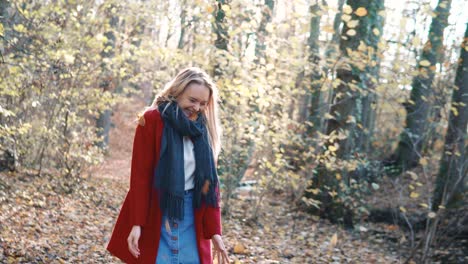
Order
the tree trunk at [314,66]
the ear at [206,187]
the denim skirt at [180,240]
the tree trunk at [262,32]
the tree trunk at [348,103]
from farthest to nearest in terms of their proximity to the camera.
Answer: the tree trunk at [348,103], the tree trunk at [262,32], the tree trunk at [314,66], the ear at [206,187], the denim skirt at [180,240]

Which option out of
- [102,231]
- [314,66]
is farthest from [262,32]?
[102,231]

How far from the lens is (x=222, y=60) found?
712 centimetres

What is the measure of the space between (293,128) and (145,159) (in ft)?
19.1

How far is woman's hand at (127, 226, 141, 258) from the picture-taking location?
9.02ft

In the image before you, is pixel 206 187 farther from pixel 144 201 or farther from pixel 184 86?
pixel 184 86

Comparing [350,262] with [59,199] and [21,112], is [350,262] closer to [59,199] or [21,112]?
[59,199]

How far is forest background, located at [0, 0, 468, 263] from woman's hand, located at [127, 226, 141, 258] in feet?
9.27

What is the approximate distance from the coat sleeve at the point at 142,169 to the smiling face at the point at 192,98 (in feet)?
0.65

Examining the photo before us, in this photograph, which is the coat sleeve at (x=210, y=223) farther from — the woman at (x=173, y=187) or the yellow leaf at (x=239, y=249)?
the yellow leaf at (x=239, y=249)

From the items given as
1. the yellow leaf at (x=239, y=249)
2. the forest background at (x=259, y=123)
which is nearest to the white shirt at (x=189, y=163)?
the forest background at (x=259, y=123)

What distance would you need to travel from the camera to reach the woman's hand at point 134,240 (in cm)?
275

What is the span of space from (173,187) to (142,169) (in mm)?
211

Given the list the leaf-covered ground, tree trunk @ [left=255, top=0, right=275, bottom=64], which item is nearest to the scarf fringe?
the leaf-covered ground

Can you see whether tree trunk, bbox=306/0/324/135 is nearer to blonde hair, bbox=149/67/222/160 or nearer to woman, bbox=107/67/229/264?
blonde hair, bbox=149/67/222/160
